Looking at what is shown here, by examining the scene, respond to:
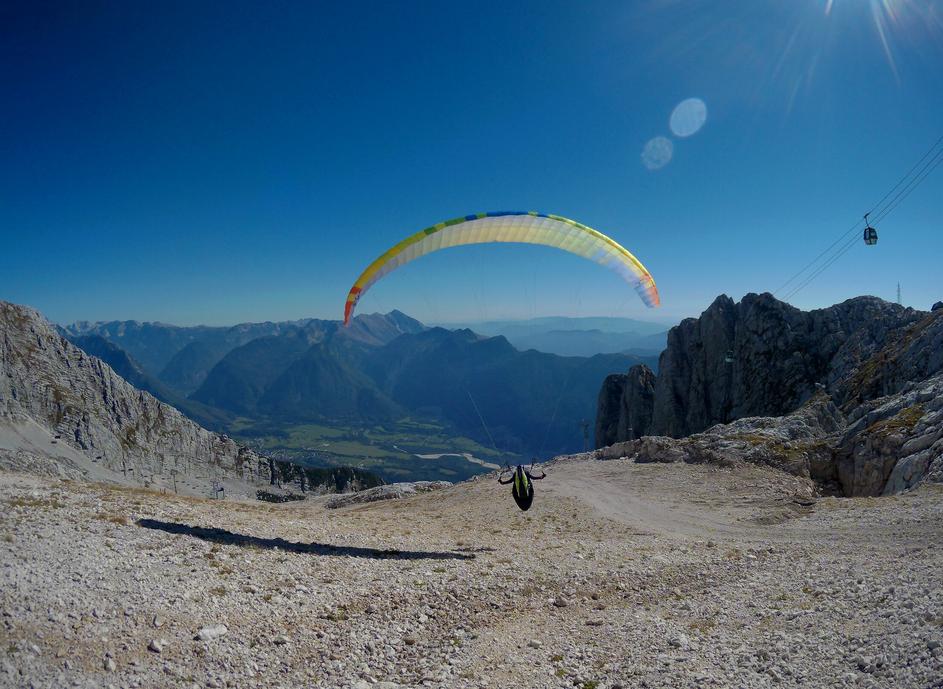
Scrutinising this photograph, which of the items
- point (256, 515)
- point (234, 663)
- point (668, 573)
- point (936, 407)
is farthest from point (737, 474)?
point (234, 663)

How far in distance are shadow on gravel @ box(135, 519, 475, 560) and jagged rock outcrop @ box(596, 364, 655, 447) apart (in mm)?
72821

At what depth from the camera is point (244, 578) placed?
37.6 ft

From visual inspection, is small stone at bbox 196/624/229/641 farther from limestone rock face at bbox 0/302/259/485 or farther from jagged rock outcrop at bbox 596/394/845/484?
limestone rock face at bbox 0/302/259/485

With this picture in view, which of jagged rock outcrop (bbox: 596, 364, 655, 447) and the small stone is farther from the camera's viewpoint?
jagged rock outcrop (bbox: 596, 364, 655, 447)

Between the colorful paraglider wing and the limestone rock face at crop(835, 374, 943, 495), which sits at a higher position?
the colorful paraglider wing

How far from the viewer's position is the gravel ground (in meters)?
8.12

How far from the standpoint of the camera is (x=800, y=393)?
60.8 meters

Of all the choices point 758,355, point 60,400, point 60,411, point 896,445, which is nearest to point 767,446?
point 896,445

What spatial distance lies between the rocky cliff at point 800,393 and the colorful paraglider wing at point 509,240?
14.6m

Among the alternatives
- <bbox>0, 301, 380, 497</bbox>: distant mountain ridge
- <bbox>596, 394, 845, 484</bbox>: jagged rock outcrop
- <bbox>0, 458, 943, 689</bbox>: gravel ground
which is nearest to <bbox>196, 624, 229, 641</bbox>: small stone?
<bbox>0, 458, 943, 689</bbox>: gravel ground

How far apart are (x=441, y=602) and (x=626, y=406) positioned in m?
81.9

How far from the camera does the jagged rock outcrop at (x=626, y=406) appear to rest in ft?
279

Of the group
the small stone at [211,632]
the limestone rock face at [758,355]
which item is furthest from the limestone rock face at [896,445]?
the small stone at [211,632]

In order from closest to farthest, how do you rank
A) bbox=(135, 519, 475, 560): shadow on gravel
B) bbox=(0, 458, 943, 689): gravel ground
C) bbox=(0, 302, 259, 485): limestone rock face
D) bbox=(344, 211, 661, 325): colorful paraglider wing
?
bbox=(0, 458, 943, 689): gravel ground, bbox=(135, 519, 475, 560): shadow on gravel, bbox=(344, 211, 661, 325): colorful paraglider wing, bbox=(0, 302, 259, 485): limestone rock face
